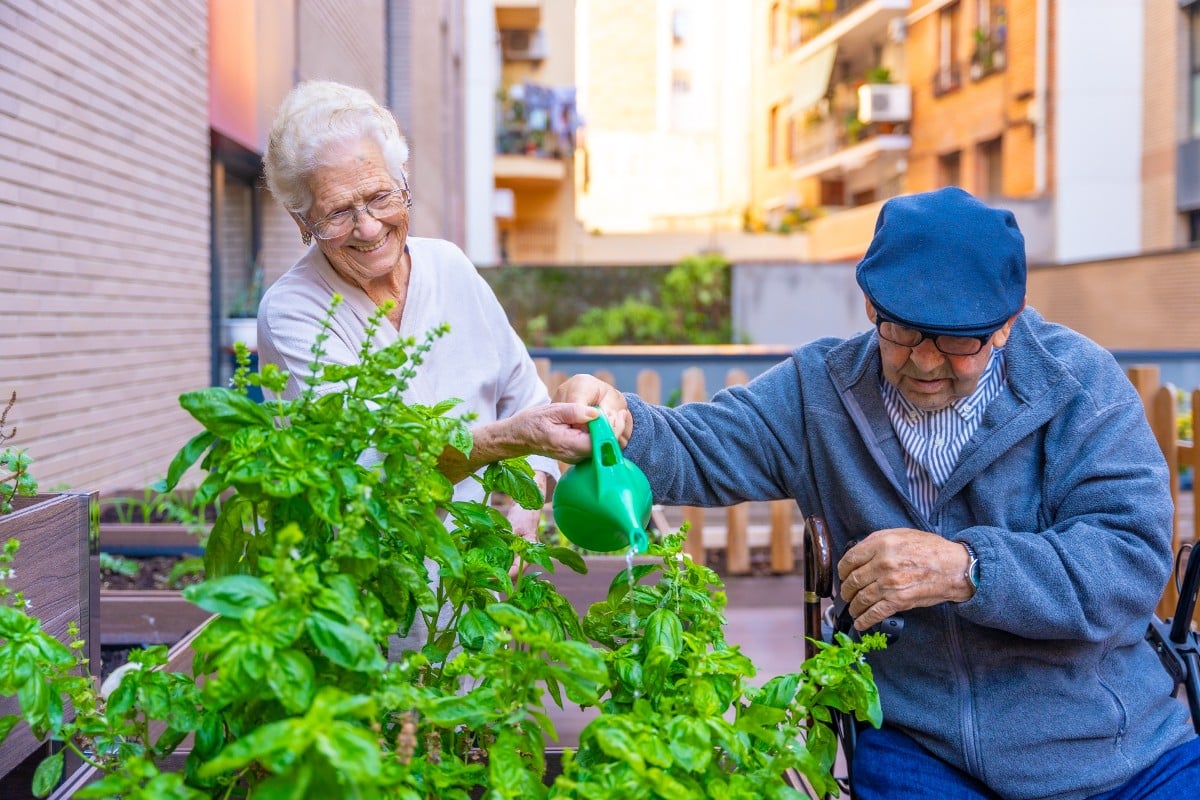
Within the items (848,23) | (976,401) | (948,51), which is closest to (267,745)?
(976,401)

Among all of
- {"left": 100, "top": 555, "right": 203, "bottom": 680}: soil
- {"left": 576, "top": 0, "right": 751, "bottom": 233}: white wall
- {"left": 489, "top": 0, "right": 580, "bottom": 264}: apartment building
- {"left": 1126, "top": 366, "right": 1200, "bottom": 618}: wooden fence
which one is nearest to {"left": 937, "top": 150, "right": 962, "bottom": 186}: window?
{"left": 489, "top": 0, "right": 580, "bottom": 264}: apartment building

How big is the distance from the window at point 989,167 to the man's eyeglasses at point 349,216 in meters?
17.5

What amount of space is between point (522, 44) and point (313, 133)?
70.5ft

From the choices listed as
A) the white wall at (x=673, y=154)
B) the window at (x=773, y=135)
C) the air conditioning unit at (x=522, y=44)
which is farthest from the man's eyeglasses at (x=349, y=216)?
the white wall at (x=673, y=154)

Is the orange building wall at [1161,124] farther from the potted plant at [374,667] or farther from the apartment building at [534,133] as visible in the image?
the potted plant at [374,667]

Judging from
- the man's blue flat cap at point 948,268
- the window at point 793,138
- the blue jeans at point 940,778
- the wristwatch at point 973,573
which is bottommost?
the blue jeans at point 940,778

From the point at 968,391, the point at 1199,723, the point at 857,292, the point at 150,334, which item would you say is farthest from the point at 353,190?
the point at 857,292

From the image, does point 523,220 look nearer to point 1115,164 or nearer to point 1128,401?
point 1115,164

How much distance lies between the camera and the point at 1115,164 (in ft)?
54.3

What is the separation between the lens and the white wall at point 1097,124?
16.1 metres

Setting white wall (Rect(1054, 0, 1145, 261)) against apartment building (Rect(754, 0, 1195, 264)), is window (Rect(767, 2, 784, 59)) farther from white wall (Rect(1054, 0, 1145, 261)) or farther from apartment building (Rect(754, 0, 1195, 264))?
white wall (Rect(1054, 0, 1145, 261))

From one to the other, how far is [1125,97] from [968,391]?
16.7 metres

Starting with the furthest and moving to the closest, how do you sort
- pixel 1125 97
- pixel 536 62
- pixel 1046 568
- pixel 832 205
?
pixel 832 205, pixel 536 62, pixel 1125 97, pixel 1046 568

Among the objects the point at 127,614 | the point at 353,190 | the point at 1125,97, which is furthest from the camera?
the point at 1125,97
